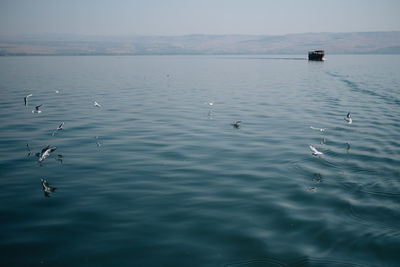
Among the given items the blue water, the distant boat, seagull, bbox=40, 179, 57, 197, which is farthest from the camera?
the distant boat

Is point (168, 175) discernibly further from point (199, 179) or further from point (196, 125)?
point (196, 125)

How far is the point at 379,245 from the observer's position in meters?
7.67

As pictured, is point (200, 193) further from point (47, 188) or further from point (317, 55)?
point (317, 55)

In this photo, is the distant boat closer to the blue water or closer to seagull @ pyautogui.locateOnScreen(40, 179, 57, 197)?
the blue water

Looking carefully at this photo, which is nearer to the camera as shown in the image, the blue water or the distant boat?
the blue water

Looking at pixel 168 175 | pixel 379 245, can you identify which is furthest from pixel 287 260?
pixel 168 175

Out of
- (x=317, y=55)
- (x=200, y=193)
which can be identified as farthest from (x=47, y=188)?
(x=317, y=55)

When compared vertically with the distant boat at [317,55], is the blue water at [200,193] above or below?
below

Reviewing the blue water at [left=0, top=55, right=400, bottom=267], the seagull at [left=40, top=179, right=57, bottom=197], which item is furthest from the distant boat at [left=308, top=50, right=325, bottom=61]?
the seagull at [left=40, top=179, right=57, bottom=197]

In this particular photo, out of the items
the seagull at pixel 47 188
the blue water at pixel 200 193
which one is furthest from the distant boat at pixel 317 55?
the seagull at pixel 47 188

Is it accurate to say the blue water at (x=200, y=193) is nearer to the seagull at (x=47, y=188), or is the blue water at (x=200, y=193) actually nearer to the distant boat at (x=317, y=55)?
the seagull at (x=47, y=188)

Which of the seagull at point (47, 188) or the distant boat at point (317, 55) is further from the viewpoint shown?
the distant boat at point (317, 55)

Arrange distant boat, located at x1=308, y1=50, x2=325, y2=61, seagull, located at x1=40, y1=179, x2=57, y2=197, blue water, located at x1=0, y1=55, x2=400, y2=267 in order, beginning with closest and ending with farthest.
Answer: blue water, located at x1=0, y1=55, x2=400, y2=267 → seagull, located at x1=40, y1=179, x2=57, y2=197 → distant boat, located at x1=308, y1=50, x2=325, y2=61

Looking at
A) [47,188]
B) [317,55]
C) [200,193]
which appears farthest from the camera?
[317,55]
